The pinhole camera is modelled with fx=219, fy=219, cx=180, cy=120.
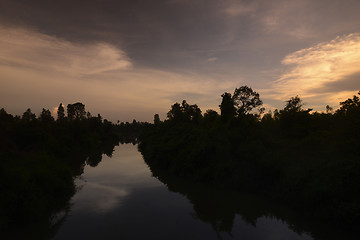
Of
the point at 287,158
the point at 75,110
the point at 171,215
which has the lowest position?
the point at 171,215

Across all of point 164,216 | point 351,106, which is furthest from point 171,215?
point 351,106

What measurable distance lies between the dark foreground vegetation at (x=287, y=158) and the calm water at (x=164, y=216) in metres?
2.56

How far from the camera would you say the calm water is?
51.6ft

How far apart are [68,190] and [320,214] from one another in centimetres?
2378

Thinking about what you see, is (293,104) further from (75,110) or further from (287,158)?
(75,110)

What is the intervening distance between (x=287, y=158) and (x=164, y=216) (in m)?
15.1

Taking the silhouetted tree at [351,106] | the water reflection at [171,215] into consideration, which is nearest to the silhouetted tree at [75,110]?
the water reflection at [171,215]

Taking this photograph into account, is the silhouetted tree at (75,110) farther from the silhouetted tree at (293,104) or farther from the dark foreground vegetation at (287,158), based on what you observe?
the silhouetted tree at (293,104)

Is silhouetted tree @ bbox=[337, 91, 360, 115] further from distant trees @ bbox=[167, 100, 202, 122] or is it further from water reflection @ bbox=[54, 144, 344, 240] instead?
distant trees @ bbox=[167, 100, 202, 122]

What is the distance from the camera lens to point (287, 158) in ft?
81.0

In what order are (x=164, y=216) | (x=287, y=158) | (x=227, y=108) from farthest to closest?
1. (x=227, y=108)
2. (x=287, y=158)
3. (x=164, y=216)

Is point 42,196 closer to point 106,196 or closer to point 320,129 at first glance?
point 106,196

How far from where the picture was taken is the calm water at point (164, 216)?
1574 cm

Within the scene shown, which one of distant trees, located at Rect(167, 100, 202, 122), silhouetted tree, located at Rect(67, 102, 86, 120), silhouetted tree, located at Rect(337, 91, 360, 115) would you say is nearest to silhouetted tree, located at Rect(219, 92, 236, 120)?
silhouetted tree, located at Rect(337, 91, 360, 115)
